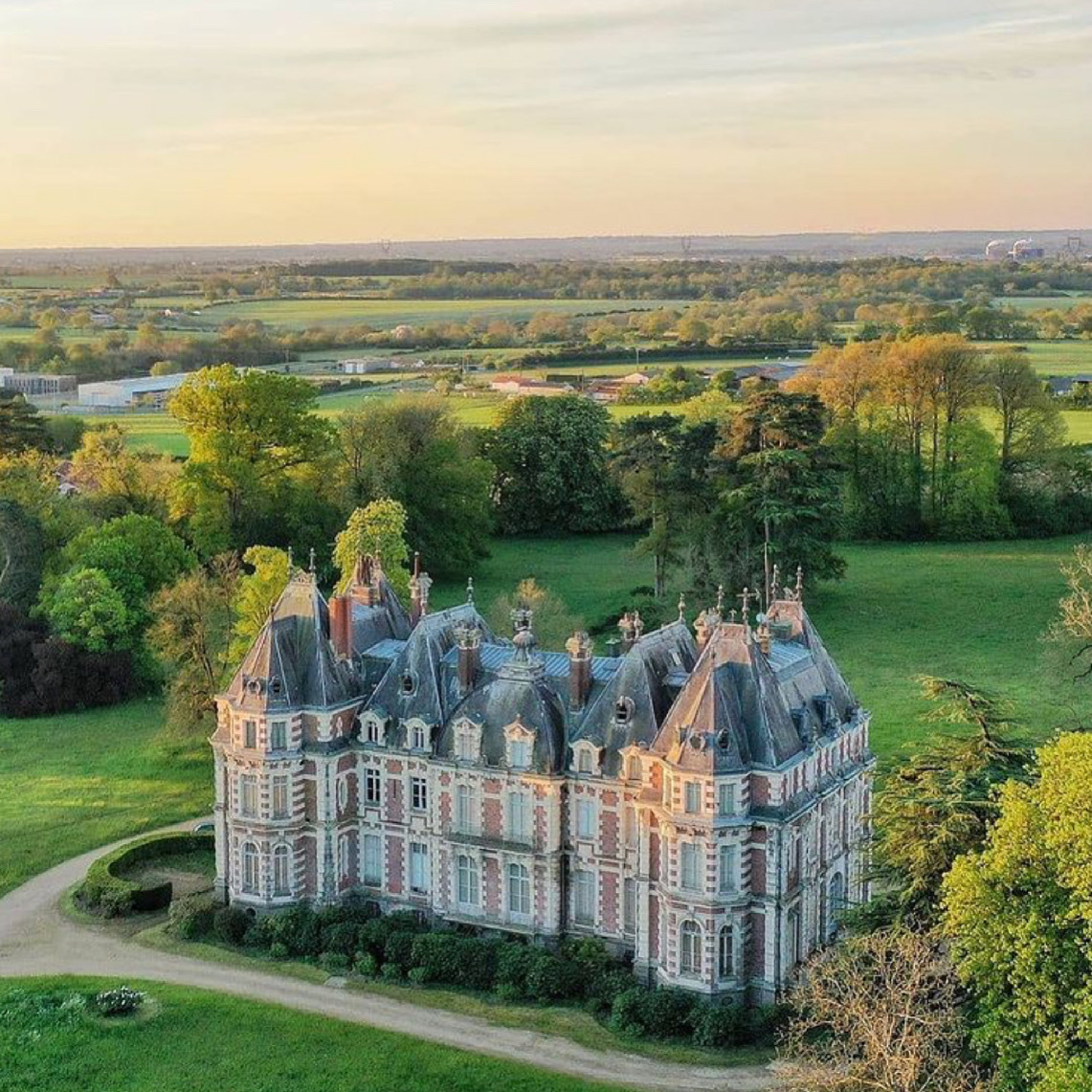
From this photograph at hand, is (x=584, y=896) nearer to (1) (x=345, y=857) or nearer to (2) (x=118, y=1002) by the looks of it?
(1) (x=345, y=857)

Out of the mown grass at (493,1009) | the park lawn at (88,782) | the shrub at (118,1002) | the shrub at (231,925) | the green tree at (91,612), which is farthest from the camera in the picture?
the green tree at (91,612)

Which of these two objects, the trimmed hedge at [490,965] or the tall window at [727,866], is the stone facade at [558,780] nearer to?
the tall window at [727,866]

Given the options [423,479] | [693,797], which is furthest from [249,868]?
[423,479]

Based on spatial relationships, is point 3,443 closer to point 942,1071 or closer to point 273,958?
point 273,958

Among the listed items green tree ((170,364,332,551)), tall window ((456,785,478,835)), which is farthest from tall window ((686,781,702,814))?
green tree ((170,364,332,551))

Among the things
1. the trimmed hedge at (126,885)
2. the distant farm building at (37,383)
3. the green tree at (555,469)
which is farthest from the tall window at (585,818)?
the distant farm building at (37,383)

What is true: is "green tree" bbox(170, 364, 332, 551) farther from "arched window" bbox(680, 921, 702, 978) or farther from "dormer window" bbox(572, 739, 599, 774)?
"arched window" bbox(680, 921, 702, 978)
